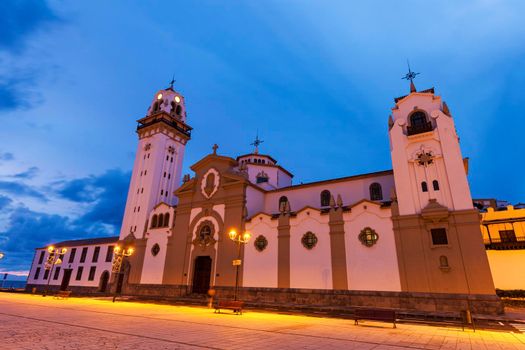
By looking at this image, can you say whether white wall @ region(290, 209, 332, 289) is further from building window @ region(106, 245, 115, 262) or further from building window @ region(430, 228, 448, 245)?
building window @ region(106, 245, 115, 262)

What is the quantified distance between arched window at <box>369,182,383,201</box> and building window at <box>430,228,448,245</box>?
6.26 meters

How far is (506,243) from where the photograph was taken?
28.5 metres

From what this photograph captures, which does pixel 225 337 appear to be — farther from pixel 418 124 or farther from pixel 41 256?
pixel 41 256

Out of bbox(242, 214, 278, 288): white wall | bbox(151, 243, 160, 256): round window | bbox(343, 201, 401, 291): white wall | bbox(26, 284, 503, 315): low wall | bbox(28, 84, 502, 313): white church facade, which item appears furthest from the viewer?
bbox(151, 243, 160, 256): round window

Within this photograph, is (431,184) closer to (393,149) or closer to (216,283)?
(393,149)

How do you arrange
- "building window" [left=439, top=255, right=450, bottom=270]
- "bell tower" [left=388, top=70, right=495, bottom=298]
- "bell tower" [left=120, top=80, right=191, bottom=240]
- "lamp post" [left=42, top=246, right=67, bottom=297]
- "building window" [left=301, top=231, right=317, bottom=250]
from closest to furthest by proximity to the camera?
"bell tower" [left=388, top=70, right=495, bottom=298] < "building window" [left=439, top=255, right=450, bottom=270] < "building window" [left=301, top=231, right=317, bottom=250] < "lamp post" [left=42, top=246, right=67, bottom=297] < "bell tower" [left=120, top=80, right=191, bottom=240]

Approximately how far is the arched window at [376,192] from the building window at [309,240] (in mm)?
7111

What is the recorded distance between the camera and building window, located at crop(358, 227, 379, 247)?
23.5 meters

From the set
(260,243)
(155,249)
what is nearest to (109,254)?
(155,249)

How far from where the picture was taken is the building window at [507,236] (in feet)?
97.9

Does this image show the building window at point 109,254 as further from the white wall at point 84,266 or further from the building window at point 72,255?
the building window at point 72,255

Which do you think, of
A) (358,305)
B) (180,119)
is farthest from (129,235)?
(358,305)

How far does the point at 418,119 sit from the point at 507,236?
57.2 feet

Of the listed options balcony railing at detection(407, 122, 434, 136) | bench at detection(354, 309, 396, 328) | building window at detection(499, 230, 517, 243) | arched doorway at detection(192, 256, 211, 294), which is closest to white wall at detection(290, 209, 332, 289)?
arched doorway at detection(192, 256, 211, 294)
